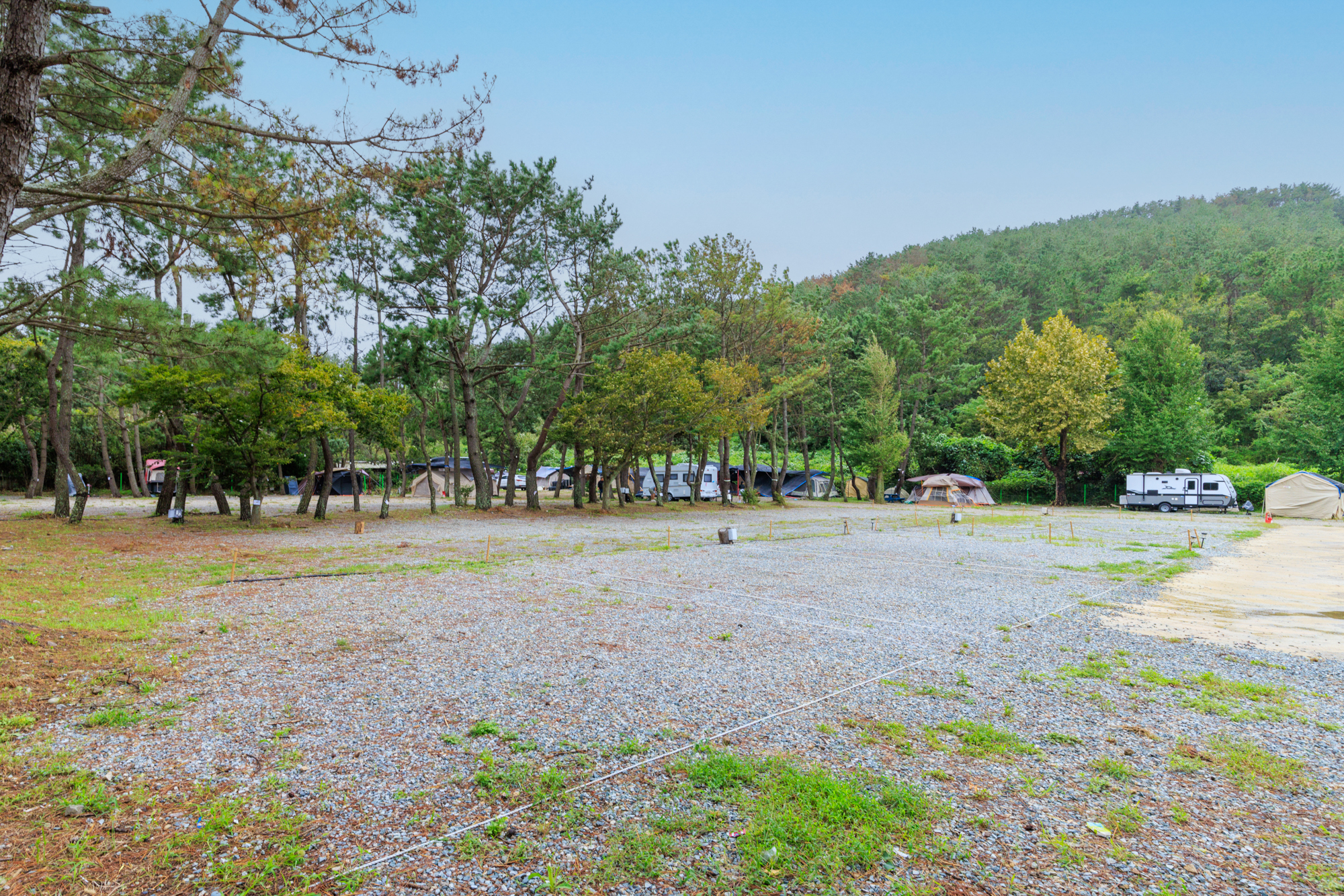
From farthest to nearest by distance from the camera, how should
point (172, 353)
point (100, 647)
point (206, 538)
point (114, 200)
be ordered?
point (206, 538), point (172, 353), point (100, 647), point (114, 200)

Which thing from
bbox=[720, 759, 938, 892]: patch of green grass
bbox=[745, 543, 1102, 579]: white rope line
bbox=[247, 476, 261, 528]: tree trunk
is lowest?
bbox=[745, 543, 1102, 579]: white rope line

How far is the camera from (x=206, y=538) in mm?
14094

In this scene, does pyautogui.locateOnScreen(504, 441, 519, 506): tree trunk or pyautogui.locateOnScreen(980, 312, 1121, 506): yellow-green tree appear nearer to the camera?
pyautogui.locateOnScreen(504, 441, 519, 506): tree trunk

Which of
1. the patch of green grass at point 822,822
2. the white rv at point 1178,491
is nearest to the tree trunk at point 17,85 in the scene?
the patch of green grass at point 822,822

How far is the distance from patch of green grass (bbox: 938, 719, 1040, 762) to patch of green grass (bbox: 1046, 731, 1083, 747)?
188mm

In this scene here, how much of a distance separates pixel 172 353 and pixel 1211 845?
1251 centimetres

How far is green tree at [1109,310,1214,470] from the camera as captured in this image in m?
33.0

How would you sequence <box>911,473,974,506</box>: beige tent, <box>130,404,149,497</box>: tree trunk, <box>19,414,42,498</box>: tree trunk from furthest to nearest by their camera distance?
<box>911,473,974,506</box>: beige tent → <box>130,404,149,497</box>: tree trunk → <box>19,414,42,498</box>: tree trunk

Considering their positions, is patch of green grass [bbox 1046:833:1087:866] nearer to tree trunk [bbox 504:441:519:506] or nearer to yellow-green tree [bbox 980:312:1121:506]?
tree trunk [bbox 504:441:519:506]

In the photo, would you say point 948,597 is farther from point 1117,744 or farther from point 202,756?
point 202,756

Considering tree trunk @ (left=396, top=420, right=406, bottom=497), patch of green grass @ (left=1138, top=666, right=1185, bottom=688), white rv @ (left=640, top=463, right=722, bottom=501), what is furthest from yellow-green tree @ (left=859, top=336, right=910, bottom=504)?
patch of green grass @ (left=1138, top=666, right=1185, bottom=688)

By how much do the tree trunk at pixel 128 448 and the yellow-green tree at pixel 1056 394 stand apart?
44.5 m

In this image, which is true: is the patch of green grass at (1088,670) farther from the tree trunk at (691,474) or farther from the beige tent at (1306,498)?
the beige tent at (1306,498)

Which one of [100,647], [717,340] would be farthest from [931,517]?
[100,647]
